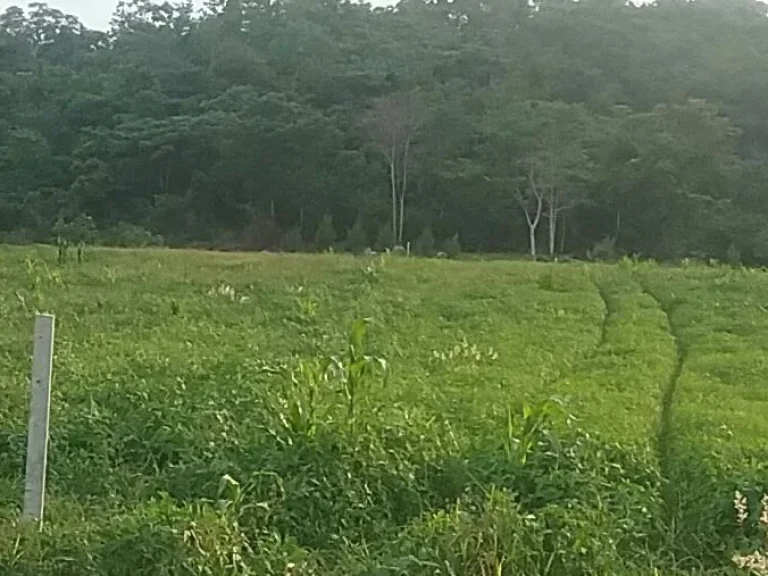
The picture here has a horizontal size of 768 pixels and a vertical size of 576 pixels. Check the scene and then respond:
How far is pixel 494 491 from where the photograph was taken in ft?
17.5

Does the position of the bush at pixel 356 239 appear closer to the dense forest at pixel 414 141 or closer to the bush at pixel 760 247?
the dense forest at pixel 414 141

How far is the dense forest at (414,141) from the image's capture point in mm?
32344

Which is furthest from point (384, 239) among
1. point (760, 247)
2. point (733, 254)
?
point (760, 247)

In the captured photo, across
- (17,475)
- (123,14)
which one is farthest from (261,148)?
(17,475)

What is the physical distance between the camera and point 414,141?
36188 mm

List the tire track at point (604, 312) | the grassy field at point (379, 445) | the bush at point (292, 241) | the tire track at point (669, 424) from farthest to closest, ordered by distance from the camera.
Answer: the bush at point (292, 241) < the tire track at point (604, 312) < the tire track at point (669, 424) < the grassy field at point (379, 445)

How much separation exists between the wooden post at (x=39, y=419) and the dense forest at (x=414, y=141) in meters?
22.8

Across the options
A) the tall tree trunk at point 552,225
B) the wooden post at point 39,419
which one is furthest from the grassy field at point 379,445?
the tall tree trunk at point 552,225

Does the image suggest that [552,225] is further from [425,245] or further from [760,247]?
[760,247]

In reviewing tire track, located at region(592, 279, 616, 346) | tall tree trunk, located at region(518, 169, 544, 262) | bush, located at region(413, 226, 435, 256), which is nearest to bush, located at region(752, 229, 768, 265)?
tall tree trunk, located at region(518, 169, 544, 262)

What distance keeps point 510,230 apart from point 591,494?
99.4ft

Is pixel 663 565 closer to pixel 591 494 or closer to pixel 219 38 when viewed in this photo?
pixel 591 494

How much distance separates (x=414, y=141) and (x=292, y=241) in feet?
17.7

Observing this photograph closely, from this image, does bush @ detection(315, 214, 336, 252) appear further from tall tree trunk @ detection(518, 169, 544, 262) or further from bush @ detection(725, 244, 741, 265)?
bush @ detection(725, 244, 741, 265)
